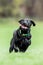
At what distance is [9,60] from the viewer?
689 cm

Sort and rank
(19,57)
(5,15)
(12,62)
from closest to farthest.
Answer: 1. (12,62)
2. (19,57)
3. (5,15)

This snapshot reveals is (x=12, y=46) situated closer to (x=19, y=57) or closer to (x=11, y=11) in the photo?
(x=19, y=57)

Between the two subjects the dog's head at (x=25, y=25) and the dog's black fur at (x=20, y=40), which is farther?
the dog's black fur at (x=20, y=40)

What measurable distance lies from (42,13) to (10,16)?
76.3 inches

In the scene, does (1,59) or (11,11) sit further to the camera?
(11,11)

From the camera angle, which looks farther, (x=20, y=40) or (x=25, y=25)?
(x=20, y=40)

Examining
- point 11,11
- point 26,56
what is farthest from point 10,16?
point 26,56

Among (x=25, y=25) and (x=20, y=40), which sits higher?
(x=25, y=25)

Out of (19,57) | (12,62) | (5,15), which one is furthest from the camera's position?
(5,15)

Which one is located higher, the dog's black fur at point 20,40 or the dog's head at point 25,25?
the dog's head at point 25,25

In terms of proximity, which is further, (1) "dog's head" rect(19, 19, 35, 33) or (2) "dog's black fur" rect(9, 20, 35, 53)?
(2) "dog's black fur" rect(9, 20, 35, 53)

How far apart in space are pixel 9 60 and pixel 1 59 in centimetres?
20

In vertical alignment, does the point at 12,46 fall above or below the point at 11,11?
below

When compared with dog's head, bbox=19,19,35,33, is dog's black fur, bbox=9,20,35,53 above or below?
below
